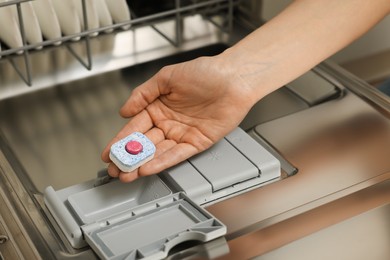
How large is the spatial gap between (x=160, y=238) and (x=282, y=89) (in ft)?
1.42

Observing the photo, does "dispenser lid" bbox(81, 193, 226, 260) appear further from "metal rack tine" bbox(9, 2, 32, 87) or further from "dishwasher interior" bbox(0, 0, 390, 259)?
"metal rack tine" bbox(9, 2, 32, 87)

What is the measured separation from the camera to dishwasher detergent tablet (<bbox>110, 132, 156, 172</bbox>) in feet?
2.66

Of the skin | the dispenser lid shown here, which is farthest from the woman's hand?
the dispenser lid

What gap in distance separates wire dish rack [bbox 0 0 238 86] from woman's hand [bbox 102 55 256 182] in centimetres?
16

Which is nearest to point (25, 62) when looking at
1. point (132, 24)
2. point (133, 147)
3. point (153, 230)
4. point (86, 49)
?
point (86, 49)

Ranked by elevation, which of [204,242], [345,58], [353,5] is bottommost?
[345,58]

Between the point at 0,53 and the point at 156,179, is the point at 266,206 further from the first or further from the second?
the point at 0,53

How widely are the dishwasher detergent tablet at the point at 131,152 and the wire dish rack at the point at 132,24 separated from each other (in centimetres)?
24

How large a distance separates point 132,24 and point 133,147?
41cm

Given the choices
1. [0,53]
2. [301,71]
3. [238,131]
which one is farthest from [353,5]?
[0,53]

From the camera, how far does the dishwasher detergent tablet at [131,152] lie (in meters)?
0.81

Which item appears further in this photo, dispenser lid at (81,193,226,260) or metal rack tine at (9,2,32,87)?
metal rack tine at (9,2,32,87)

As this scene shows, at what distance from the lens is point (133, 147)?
825mm

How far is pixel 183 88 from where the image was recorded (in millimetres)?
913
